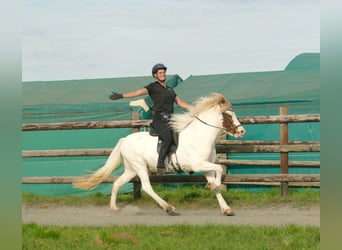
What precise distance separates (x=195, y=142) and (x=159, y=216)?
1370mm

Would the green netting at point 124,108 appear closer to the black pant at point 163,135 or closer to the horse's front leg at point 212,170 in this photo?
the black pant at point 163,135

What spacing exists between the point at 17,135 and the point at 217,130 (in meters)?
8.55

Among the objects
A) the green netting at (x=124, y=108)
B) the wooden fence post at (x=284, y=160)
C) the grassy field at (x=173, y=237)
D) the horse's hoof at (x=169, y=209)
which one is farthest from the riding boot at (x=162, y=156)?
the green netting at (x=124, y=108)

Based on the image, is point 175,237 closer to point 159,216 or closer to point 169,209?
point 169,209

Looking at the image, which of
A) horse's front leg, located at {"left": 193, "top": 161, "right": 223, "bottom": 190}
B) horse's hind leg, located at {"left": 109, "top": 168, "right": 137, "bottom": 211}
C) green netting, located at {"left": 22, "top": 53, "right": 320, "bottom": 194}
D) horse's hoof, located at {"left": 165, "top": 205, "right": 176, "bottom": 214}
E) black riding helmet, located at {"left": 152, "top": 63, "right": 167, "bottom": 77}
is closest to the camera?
horse's hoof, located at {"left": 165, "top": 205, "right": 176, "bottom": 214}

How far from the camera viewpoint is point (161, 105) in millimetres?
10227

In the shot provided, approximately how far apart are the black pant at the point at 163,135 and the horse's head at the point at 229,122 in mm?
944

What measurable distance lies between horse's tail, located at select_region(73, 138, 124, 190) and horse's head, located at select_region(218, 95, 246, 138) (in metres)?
1.91

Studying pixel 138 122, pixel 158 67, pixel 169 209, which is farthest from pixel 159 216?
pixel 158 67

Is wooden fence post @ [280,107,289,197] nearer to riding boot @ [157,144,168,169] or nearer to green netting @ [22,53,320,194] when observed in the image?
riding boot @ [157,144,168,169]

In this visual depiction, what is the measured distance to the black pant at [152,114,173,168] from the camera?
10.1m

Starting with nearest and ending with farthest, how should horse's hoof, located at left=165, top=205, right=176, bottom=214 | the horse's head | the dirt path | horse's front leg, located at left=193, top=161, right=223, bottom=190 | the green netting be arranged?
the dirt path, horse's hoof, located at left=165, top=205, right=176, bottom=214, horse's front leg, located at left=193, top=161, right=223, bottom=190, the horse's head, the green netting

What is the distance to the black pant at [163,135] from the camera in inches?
397

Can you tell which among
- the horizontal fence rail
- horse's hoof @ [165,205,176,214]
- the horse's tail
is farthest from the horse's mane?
horse's hoof @ [165,205,176,214]
